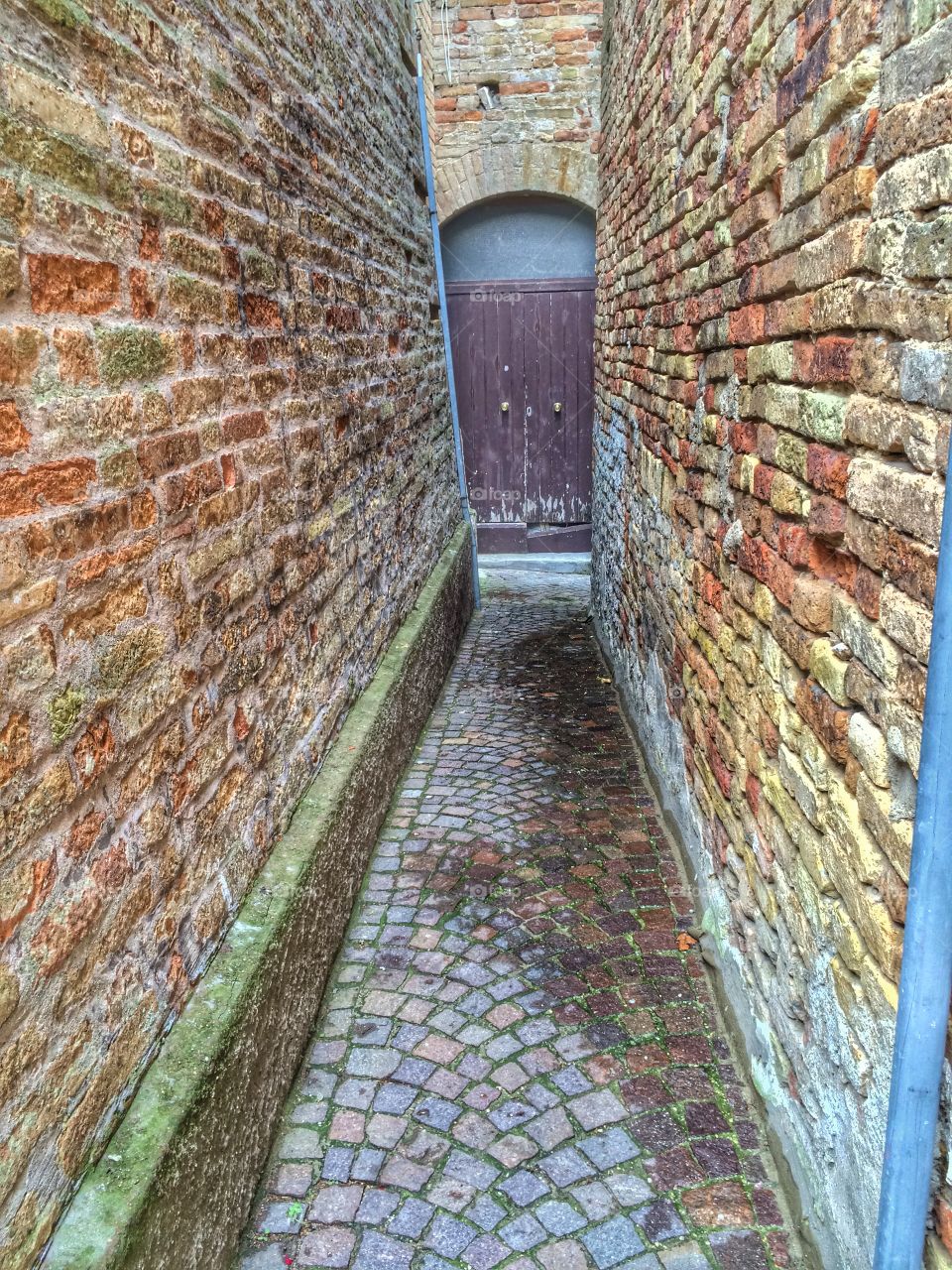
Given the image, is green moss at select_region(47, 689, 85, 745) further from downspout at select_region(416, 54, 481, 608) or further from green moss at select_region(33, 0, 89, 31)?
downspout at select_region(416, 54, 481, 608)

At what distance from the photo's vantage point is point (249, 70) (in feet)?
8.41

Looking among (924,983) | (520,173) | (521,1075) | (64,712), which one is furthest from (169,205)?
(520,173)

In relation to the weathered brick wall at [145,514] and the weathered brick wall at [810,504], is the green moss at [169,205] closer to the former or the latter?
the weathered brick wall at [145,514]

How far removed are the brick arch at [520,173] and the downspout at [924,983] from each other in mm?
7126

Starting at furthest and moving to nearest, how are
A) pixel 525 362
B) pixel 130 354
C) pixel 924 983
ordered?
1. pixel 525 362
2. pixel 130 354
3. pixel 924 983

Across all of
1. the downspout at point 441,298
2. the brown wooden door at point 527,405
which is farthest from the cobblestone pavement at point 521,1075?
the brown wooden door at point 527,405

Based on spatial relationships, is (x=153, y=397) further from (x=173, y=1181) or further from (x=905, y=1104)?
(x=905, y=1104)

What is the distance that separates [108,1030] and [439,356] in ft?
17.6

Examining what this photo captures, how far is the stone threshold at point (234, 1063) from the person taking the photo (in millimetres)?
1590

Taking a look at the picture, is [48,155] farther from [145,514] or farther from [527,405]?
[527,405]

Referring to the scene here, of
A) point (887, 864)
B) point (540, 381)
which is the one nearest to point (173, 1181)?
point (887, 864)

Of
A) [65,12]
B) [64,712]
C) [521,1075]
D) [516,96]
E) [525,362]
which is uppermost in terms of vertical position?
[516,96]

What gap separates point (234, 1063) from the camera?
205 cm

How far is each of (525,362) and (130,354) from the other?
270 inches
